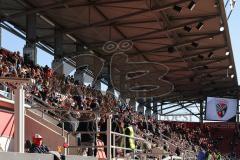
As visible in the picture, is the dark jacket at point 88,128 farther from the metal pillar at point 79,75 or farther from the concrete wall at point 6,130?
the metal pillar at point 79,75

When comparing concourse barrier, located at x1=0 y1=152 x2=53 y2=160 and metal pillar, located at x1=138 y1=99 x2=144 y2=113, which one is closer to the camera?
concourse barrier, located at x1=0 y1=152 x2=53 y2=160

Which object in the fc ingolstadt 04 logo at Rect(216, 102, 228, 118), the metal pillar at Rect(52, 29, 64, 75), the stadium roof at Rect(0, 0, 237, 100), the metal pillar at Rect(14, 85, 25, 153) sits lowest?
the metal pillar at Rect(14, 85, 25, 153)

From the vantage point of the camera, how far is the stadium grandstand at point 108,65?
13.9m

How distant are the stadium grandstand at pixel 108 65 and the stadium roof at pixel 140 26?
0.05 m

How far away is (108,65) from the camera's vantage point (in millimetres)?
34500

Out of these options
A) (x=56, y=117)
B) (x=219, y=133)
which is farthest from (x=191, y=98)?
(x=56, y=117)

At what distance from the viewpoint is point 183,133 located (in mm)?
47688

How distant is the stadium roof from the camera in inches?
965

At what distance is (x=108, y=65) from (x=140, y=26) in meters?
6.69

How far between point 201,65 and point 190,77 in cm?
477

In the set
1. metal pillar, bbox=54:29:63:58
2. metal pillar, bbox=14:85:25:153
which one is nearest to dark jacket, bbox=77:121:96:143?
metal pillar, bbox=14:85:25:153

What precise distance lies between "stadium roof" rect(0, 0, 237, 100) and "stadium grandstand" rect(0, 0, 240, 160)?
5cm

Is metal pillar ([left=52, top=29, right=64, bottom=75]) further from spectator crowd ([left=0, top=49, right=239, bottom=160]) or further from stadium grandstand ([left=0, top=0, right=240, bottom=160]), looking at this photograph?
spectator crowd ([left=0, top=49, right=239, bottom=160])

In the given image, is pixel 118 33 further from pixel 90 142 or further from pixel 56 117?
Answer: pixel 90 142
